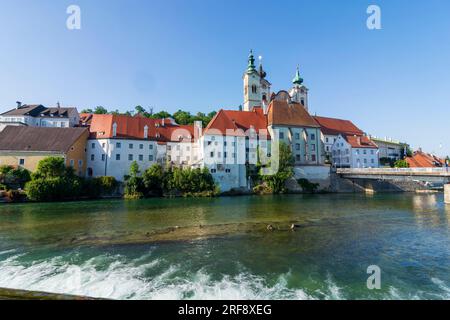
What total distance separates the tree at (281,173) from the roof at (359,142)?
968 inches

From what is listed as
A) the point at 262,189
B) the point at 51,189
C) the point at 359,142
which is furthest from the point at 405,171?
the point at 51,189

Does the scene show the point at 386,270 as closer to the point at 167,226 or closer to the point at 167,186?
the point at 167,226

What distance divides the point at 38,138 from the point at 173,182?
25.8 meters

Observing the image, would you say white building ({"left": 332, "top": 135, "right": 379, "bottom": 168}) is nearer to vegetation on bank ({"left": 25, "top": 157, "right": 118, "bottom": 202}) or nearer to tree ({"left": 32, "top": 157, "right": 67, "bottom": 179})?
vegetation on bank ({"left": 25, "top": 157, "right": 118, "bottom": 202})

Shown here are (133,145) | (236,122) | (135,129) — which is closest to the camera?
(133,145)

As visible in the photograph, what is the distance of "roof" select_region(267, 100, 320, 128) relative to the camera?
5966 cm

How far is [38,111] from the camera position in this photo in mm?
68062

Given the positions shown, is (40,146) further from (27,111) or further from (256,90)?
(256,90)

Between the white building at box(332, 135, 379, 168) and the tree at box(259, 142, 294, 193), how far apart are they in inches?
868

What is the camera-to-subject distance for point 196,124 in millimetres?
58125

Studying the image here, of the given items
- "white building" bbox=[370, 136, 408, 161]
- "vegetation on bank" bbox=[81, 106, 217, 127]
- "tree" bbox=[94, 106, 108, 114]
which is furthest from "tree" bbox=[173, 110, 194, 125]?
"white building" bbox=[370, 136, 408, 161]
